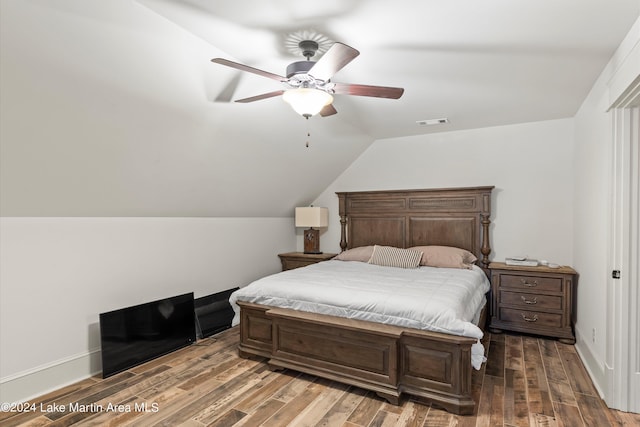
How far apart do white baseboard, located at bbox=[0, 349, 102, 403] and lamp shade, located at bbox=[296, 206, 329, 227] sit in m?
2.94

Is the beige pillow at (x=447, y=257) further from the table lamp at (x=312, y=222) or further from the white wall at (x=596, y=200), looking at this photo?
the table lamp at (x=312, y=222)

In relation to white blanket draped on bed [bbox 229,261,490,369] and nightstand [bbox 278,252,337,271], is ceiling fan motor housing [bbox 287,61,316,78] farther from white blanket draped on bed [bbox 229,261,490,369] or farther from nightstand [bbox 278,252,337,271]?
nightstand [bbox 278,252,337,271]

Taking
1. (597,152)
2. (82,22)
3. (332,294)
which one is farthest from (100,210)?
(597,152)

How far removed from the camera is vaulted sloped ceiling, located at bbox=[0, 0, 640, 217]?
183 cm

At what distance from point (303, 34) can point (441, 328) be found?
2.08 meters

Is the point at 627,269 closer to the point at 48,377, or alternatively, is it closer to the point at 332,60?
the point at 332,60

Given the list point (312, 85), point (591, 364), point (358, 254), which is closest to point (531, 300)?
point (591, 364)

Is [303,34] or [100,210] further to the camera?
[100,210]

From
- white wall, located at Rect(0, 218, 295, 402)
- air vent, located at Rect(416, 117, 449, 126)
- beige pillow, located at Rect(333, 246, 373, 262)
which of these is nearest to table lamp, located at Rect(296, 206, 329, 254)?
beige pillow, located at Rect(333, 246, 373, 262)

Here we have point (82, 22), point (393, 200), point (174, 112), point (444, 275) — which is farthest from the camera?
point (393, 200)

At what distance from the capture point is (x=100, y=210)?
2896 mm

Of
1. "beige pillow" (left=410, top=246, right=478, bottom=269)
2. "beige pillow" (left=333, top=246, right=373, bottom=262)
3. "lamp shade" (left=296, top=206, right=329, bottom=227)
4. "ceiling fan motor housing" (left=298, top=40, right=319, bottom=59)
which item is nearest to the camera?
"ceiling fan motor housing" (left=298, top=40, right=319, bottom=59)

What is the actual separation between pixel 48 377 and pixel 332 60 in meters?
2.99

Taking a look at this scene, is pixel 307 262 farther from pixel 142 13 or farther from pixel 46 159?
pixel 142 13
